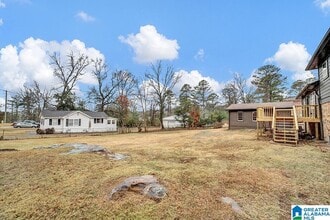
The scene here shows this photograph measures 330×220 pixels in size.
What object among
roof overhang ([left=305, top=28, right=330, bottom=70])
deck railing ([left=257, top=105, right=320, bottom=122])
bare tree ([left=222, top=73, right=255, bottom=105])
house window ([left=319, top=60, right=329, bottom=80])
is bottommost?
deck railing ([left=257, top=105, right=320, bottom=122])

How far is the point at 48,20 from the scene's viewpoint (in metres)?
16.2

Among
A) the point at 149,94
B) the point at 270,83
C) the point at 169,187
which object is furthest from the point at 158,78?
the point at 169,187

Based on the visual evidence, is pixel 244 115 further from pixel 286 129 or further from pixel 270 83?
pixel 270 83

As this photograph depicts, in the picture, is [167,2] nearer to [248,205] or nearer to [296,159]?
[296,159]

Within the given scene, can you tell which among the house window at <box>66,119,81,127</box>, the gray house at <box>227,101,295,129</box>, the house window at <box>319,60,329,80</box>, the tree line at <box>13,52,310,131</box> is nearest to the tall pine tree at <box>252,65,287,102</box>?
the tree line at <box>13,52,310,131</box>

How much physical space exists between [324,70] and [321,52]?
4.46 ft

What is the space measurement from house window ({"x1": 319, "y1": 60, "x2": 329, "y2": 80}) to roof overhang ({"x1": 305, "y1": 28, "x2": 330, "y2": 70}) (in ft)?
1.00

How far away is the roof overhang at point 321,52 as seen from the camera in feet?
30.3

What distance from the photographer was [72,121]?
3309 cm

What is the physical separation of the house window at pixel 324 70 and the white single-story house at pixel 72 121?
29.7 metres

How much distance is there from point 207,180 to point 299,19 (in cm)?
1416

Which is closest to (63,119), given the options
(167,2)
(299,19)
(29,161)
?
(167,2)

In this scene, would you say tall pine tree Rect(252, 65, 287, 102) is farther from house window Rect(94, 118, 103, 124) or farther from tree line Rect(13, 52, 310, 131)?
house window Rect(94, 118, 103, 124)

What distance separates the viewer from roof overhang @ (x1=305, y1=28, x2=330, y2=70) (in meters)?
9.22
